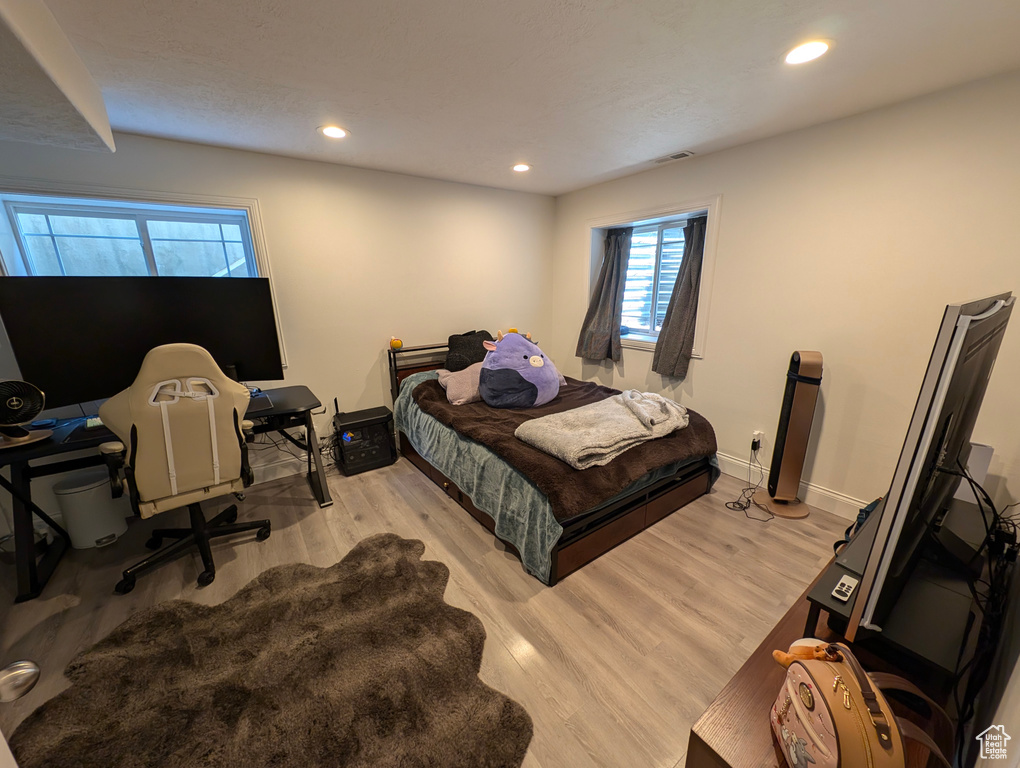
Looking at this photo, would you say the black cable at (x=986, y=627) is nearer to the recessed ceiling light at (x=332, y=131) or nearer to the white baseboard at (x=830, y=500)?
the white baseboard at (x=830, y=500)

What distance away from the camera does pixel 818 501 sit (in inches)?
98.3

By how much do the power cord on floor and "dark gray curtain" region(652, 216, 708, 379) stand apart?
0.80 meters

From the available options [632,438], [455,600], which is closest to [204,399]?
[455,600]

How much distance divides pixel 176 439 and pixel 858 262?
12.1ft

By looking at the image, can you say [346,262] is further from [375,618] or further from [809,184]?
[809,184]

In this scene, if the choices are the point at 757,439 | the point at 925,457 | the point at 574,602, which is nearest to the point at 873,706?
the point at 925,457

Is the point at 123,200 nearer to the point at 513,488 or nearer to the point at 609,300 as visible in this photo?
the point at 513,488

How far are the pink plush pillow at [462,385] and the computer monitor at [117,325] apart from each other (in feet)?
3.93

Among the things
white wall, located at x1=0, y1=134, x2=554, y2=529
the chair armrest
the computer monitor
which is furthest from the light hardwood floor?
white wall, located at x1=0, y1=134, x2=554, y2=529

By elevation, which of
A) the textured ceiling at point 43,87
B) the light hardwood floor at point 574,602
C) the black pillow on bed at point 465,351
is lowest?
the light hardwood floor at point 574,602

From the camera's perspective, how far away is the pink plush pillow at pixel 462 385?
9.45 ft

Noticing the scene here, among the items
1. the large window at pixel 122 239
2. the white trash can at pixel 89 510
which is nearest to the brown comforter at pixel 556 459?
the large window at pixel 122 239

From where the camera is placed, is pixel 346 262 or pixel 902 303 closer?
pixel 902 303

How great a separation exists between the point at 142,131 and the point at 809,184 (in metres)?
3.92
